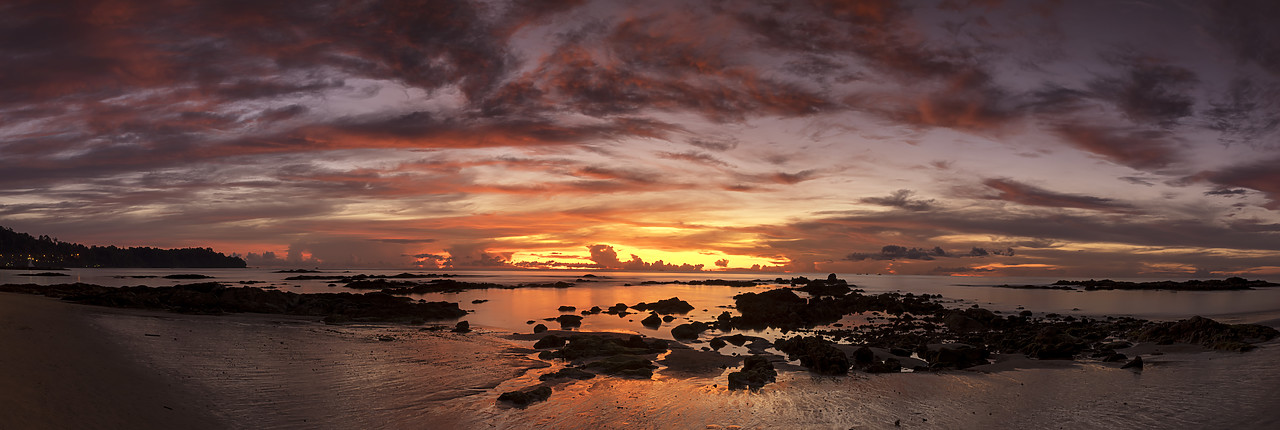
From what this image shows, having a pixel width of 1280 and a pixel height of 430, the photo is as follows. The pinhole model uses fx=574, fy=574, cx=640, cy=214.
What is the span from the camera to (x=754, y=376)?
21.7 m

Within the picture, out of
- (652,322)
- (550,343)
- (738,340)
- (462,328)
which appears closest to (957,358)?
(738,340)

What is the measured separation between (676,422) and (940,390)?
1032 cm

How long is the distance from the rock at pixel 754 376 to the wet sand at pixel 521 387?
60cm

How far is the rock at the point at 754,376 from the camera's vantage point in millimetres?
21094

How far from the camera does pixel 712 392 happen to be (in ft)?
66.3

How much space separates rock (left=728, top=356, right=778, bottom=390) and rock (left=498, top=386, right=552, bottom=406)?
675 cm

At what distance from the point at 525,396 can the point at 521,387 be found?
2.46 m

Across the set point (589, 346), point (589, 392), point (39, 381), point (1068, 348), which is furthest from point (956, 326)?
point (39, 381)

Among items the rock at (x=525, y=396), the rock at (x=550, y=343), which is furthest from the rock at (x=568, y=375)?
the rock at (x=550, y=343)

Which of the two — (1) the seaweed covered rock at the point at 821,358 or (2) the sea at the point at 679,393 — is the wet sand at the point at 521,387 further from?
(1) the seaweed covered rock at the point at 821,358

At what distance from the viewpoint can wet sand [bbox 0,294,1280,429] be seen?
50.3 ft

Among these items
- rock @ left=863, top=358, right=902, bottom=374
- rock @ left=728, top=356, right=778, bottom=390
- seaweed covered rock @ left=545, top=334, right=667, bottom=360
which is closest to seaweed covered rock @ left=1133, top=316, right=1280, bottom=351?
rock @ left=863, top=358, right=902, bottom=374

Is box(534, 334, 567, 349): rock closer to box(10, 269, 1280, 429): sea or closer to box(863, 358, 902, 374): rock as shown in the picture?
box(10, 269, 1280, 429): sea

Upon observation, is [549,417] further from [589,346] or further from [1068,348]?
[1068,348]
